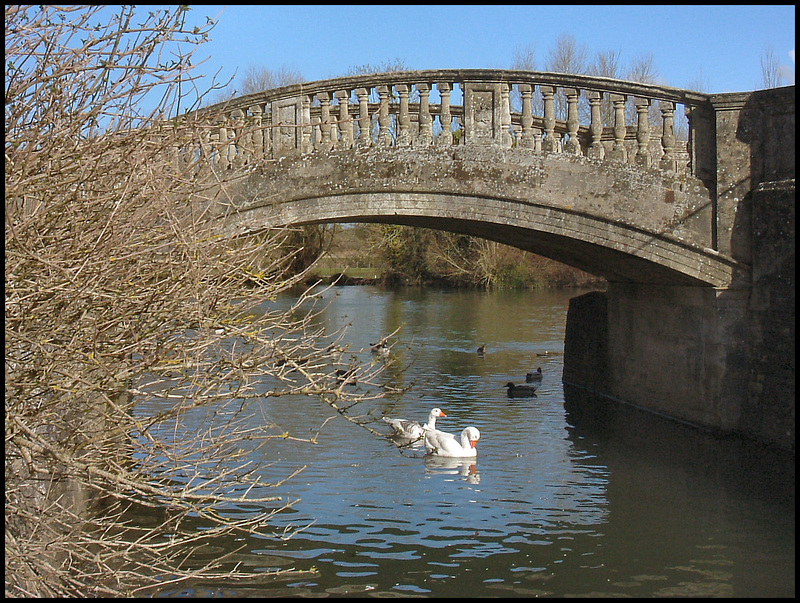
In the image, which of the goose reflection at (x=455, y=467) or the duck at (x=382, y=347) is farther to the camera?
the goose reflection at (x=455, y=467)

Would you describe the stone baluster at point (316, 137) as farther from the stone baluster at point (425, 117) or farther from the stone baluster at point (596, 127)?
the stone baluster at point (596, 127)

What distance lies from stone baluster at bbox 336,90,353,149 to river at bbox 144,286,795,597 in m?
2.56

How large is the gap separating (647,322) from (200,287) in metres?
8.57

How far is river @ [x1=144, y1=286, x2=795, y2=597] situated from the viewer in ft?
21.4

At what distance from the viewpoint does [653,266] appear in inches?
418

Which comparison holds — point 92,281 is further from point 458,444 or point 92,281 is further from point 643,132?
point 643,132

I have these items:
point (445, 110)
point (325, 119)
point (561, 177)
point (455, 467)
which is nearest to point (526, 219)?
point (561, 177)

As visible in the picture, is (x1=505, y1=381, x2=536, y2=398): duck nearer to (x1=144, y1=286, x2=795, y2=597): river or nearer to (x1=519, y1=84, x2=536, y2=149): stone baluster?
(x1=144, y1=286, x2=795, y2=597): river

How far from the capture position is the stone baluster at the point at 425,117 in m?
10.2

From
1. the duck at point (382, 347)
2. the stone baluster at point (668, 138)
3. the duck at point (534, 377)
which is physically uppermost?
the stone baluster at point (668, 138)

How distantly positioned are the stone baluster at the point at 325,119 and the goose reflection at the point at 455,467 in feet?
12.0

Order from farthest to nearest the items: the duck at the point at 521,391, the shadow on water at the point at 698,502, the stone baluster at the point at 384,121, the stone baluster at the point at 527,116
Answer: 1. the duck at the point at 521,391
2. the stone baluster at the point at 527,116
3. the stone baluster at the point at 384,121
4. the shadow on water at the point at 698,502

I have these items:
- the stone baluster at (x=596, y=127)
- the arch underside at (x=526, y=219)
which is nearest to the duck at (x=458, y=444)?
the arch underside at (x=526, y=219)

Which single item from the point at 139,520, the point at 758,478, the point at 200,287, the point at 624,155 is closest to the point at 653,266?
the point at 624,155
